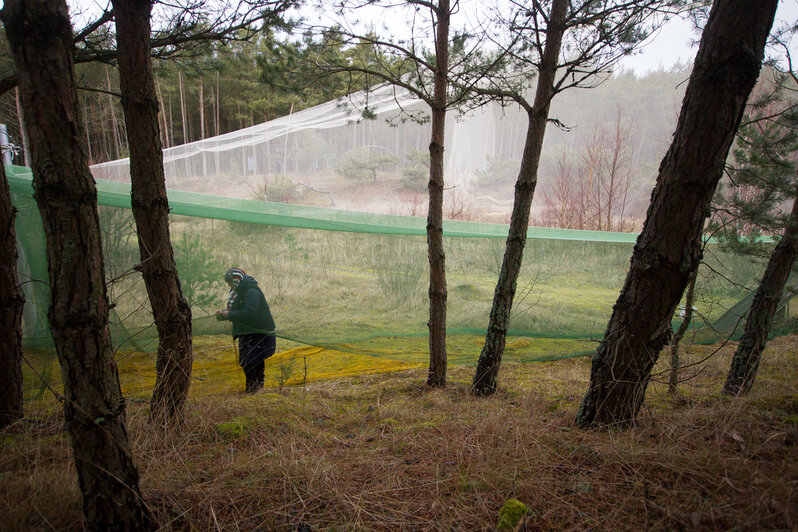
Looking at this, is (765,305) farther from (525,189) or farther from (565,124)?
(565,124)

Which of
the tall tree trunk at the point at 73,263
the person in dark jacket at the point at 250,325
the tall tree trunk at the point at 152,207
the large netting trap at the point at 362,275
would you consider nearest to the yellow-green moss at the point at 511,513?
the tall tree trunk at the point at 73,263

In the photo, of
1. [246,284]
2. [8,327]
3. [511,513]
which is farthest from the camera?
[246,284]

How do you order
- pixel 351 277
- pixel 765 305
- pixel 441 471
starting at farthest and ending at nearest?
pixel 351 277 < pixel 765 305 < pixel 441 471

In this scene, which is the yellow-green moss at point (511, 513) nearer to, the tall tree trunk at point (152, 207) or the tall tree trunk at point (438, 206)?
the tall tree trunk at point (152, 207)

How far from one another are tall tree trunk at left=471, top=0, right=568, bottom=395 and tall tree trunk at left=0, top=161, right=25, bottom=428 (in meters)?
2.67

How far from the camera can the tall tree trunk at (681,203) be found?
145 centimetres

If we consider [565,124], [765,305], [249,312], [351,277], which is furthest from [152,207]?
[565,124]

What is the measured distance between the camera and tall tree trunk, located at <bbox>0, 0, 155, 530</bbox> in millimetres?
953

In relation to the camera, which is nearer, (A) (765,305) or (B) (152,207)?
(B) (152,207)

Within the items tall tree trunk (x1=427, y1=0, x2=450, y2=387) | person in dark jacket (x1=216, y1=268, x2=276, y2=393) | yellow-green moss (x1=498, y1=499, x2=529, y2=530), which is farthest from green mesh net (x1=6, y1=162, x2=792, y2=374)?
yellow-green moss (x1=498, y1=499, x2=529, y2=530)

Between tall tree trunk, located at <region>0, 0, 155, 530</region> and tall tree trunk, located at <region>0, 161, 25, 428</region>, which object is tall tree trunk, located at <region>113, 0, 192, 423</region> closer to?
tall tree trunk, located at <region>0, 0, 155, 530</region>

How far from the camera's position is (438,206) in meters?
3.20

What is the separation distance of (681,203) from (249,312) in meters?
2.99

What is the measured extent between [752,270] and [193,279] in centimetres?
754
